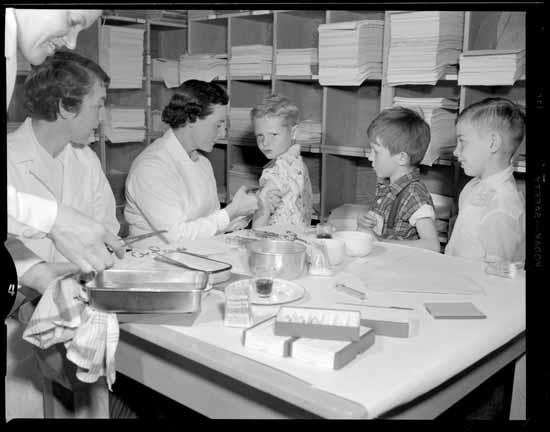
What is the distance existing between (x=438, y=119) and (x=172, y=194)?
84 centimetres

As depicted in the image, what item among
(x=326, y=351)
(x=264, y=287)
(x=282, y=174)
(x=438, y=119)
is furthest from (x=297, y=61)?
(x=326, y=351)

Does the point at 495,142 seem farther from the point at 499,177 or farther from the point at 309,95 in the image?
the point at 309,95

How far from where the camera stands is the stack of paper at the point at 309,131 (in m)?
1.95

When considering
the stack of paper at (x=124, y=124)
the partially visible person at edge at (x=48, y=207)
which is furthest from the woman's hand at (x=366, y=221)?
the partially visible person at edge at (x=48, y=207)

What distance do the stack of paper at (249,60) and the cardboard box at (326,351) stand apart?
3.14ft

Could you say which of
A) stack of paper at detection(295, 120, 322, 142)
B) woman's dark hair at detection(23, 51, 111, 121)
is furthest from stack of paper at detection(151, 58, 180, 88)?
stack of paper at detection(295, 120, 322, 142)

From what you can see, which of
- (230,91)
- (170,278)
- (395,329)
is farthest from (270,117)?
(395,329)

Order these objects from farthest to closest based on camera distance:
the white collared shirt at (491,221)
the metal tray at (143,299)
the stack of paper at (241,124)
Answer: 1. the stack of paper at (241,124)
2. the white collared shirt at (491,221)
3. the metal tray at (143,299)

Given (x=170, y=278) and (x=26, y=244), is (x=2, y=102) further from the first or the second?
(x=170, y=278)

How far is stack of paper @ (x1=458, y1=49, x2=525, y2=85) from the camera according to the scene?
5.34 feet

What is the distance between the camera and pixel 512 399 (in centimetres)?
119

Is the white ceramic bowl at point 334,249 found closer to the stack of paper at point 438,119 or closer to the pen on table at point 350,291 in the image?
the pen on table at point 350,291

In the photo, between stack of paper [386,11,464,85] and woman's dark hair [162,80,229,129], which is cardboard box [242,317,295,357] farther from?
stack of paper [386,11,464,85]

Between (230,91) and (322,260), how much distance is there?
674 millimetres
